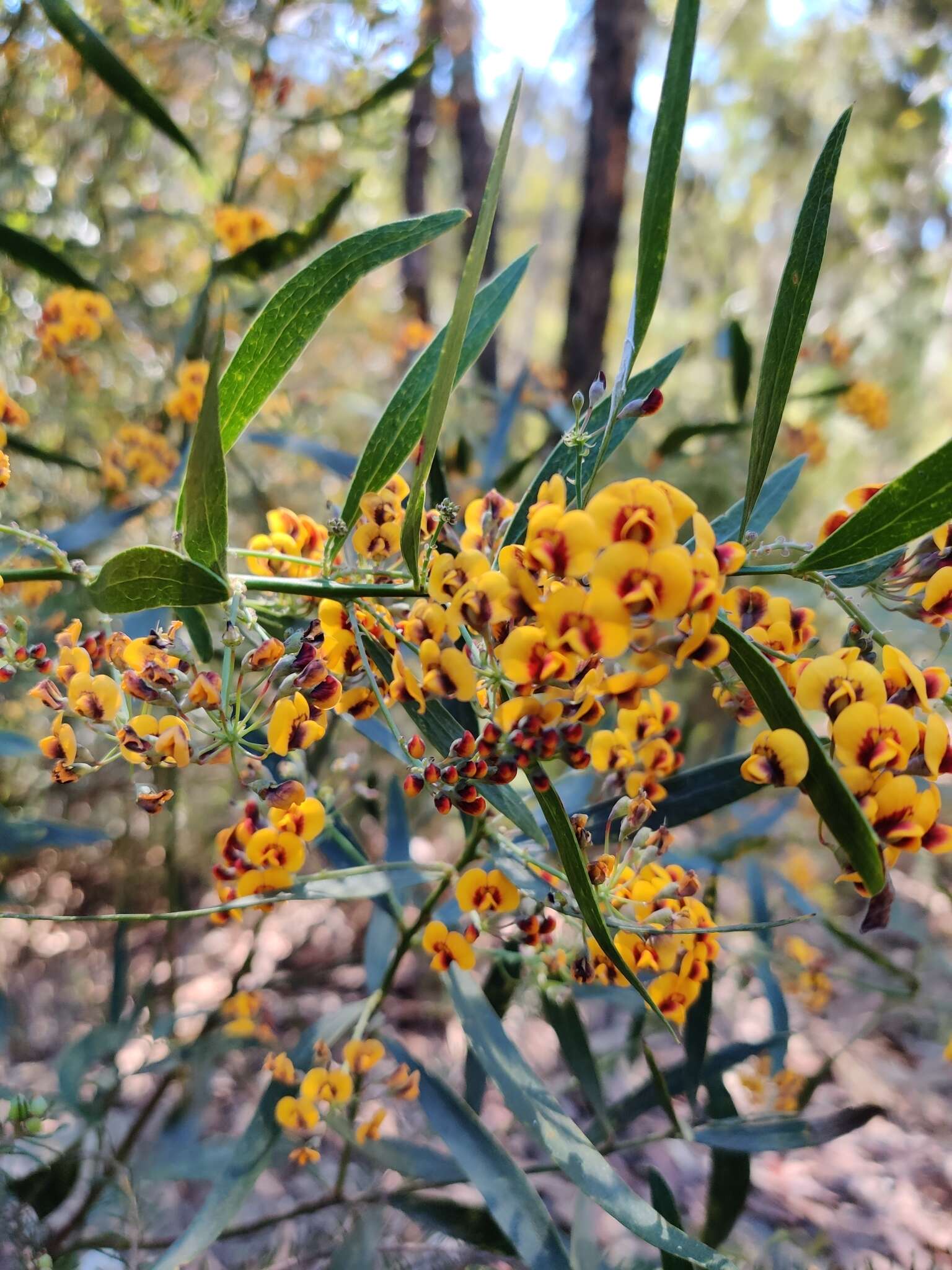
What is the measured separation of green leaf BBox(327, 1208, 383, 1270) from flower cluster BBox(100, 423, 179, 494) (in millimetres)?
1023

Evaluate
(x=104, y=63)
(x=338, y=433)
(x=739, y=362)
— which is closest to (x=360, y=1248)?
(x=104, y=63)

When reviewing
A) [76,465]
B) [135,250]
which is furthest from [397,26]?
[76,465]

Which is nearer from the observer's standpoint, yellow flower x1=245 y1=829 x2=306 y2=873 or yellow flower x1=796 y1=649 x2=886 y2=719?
yellow flower x1=796 y1=649 x2=886 y2=719

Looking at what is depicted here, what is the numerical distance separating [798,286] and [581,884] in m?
0.40

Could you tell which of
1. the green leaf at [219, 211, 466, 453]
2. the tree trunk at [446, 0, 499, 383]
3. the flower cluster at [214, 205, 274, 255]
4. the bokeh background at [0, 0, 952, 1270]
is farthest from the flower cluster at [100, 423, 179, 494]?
the tree trunk at [446, 0, 499, 383]

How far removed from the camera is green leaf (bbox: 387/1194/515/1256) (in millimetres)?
813

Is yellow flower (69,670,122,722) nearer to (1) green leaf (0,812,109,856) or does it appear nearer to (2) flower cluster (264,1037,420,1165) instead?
(2) flower cluster (264,1037,420,1165)

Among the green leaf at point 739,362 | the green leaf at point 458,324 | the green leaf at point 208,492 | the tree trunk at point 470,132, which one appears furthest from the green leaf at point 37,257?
the tree trunk at point 470,132

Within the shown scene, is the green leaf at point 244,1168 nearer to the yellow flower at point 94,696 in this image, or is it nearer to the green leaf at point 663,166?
the yellow flower at point 94,696

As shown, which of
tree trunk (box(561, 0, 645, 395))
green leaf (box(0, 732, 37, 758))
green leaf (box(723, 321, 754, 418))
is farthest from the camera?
tree trunk (box(561, 0, 645, 395))

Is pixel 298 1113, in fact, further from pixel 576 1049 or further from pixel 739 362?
pixel 739 362

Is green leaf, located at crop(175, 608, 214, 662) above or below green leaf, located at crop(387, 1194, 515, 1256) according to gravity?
above

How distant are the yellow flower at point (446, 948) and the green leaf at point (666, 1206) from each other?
0.80 feet

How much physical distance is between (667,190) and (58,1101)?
1.22 meters
